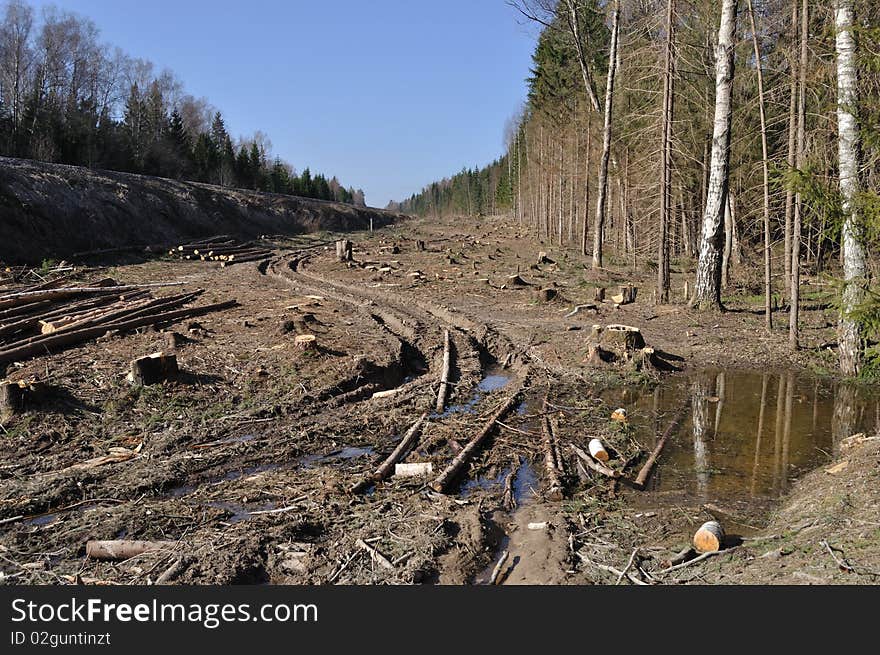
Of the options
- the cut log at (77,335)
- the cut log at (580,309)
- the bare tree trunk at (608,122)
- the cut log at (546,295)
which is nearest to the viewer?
the cut log at (77,335)

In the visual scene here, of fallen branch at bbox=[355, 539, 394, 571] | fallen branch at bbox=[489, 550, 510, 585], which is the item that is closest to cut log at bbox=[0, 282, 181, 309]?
fallen branch at bbox=[355, 539, 394, 571]

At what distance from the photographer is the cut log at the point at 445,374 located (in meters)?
10.3

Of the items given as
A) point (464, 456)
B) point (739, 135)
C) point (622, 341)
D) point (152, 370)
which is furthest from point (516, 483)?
point (739, 135)

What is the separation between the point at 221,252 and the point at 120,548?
30909 mm

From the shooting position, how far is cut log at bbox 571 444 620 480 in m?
7.45

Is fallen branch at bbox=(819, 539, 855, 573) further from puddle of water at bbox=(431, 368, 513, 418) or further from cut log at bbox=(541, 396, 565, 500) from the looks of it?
puddle of water at bbox=(431, 368, 513, 418)

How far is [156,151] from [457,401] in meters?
60.0

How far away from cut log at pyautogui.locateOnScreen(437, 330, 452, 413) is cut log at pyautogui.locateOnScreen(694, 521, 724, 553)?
4.92 meters

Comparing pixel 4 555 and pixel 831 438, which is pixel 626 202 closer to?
pixel 831 438

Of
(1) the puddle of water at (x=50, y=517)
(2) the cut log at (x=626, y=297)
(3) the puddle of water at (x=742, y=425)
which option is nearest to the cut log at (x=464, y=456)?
(3) the puddle of water at (x=742, y=425)

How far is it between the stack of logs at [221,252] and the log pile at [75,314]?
11.3 metres

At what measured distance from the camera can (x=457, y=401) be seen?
10531 millimetres

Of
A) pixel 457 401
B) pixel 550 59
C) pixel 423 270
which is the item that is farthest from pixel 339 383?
pixel 550 59

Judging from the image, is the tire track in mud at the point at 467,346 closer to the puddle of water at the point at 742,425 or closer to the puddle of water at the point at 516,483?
the puddle of water at the point at 516,483
